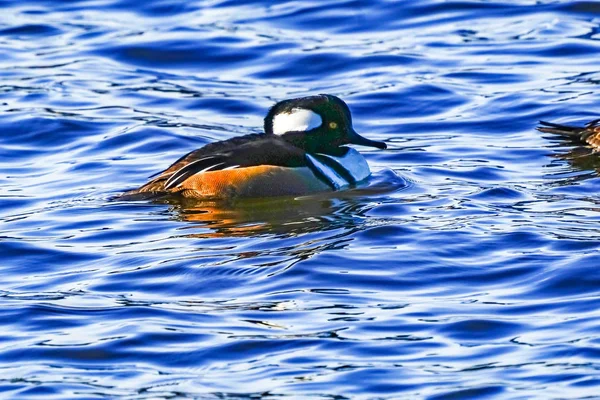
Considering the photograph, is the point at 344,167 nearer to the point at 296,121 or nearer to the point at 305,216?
the point at 296,121

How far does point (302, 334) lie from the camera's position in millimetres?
7660

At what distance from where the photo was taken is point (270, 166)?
1113 centimetres

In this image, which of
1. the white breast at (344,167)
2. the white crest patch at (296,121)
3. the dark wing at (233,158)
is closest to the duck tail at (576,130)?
the white breast at (344,167)

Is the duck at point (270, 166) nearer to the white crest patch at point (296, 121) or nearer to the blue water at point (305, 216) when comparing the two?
the white crest patch at point (296, 121)

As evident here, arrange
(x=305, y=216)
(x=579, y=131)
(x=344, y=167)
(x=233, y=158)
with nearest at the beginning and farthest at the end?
(x=305, y=216) → (x=233, y=158) → (x=344, y=167) → (x=579, y=131)

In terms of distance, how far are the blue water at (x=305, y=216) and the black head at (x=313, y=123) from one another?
1.66ft

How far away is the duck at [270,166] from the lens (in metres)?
11.1

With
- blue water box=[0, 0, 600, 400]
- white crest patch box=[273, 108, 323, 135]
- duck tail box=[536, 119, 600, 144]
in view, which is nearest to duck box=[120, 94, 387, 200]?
white crest patch box=[273, 108, 323, 135]

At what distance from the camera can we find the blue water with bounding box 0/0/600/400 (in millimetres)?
7270

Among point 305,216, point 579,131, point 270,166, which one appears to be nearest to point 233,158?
point 270,166

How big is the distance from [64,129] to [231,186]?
362cm

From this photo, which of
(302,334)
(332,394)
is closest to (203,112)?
(302,334)

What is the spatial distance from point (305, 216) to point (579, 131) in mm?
3302

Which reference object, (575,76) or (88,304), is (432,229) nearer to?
(88,304)
